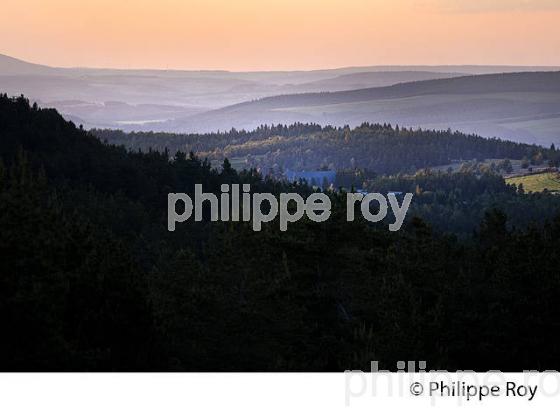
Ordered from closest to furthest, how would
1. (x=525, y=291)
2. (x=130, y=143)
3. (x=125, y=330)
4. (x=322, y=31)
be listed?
(x=125, y=330)
(x=525, y=291)
(x=322, y=31)
(x=130, y=143)

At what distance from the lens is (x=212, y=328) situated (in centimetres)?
2383

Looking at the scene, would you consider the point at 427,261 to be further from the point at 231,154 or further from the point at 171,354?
the point at 231,154

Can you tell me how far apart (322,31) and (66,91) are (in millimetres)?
38585

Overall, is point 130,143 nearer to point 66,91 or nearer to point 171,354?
point 66,91

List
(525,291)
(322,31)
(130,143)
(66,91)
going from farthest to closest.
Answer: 1. (130,143)
2. (66,91)
3. (322,31)
4. (525,291)

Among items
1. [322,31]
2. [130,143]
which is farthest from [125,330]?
[130,143]

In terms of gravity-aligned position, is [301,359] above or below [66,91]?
below

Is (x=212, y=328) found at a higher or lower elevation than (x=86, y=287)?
lower

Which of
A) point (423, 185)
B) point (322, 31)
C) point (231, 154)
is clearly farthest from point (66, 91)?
point (231, 154)

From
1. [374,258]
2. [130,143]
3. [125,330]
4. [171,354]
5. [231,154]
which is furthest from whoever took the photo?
[231,154]

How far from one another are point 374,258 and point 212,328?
4822mm

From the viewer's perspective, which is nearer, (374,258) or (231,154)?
(374,258)

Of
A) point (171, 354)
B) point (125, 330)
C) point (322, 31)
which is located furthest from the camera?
point (322, 31)

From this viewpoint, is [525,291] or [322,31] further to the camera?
[322,31]
